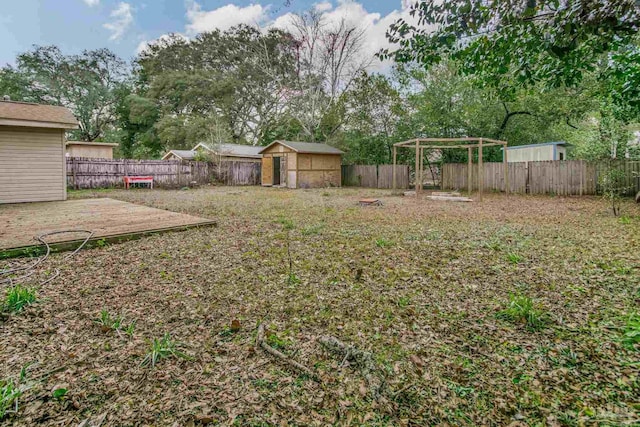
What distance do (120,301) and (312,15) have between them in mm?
21194

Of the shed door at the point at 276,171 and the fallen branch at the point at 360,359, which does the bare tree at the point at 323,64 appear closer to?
the shed door at the point at 276,171

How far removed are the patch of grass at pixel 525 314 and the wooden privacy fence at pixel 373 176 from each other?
573 inches

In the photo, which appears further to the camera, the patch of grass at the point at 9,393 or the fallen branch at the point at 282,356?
the fallen branch at the point at 282,356

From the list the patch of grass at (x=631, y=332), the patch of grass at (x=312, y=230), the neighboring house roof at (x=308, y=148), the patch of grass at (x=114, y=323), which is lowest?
the patch of grass at (x=114, y=323)

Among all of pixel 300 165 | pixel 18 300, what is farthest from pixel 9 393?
pixel 300 165

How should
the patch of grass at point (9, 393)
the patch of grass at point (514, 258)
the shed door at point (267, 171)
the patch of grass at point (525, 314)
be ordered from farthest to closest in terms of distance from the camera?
1. the shed door at point (267, 171)
2. the patch of grass at point (514, 258)
3. the patch of grass at point (525, 314)
4. the patch of grass at point (9, 393)

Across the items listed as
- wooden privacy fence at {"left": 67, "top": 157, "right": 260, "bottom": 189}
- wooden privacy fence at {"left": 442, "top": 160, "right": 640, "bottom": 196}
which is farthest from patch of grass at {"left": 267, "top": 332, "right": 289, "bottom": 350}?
wooden privacy fence at {"left": 67, "top": 157, "right": 260, "bottom": 189}

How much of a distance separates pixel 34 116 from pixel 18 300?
794 cm

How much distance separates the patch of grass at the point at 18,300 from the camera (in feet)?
8.71

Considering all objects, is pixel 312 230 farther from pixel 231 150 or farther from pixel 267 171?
pixel 231 150

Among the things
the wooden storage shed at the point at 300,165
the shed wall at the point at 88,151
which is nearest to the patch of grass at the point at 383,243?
the wooden storage shed at the point at 300,165

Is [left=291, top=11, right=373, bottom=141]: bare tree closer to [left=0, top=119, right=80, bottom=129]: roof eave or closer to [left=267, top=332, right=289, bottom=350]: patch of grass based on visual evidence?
[left=0, top=119, right=80, bottom=129]: roof eave

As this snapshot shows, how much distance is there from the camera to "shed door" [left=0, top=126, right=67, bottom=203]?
823cm

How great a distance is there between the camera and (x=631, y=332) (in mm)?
2195
